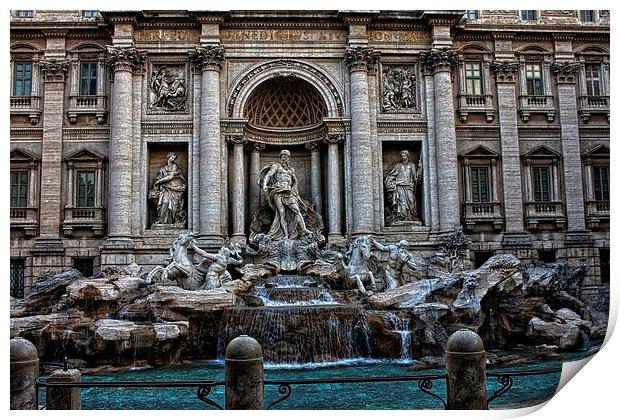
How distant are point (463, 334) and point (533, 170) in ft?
62.3

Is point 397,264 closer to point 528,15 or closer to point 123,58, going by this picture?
point 528,15

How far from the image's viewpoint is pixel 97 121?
25.0 metres

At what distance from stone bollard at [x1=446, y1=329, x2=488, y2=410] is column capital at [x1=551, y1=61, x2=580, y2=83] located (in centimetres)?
2105

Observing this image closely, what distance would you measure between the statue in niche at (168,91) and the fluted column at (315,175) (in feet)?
19.1

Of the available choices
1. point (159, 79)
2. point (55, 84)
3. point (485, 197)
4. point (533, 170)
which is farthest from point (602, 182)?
point (55, 84)

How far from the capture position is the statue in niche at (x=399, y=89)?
25.4 meters

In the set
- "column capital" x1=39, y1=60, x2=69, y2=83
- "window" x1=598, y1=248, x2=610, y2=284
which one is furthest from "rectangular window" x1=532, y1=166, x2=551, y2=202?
"column capital" x1=39, y1=60, x2=69, y2=83

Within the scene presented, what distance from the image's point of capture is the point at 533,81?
87.0 feet

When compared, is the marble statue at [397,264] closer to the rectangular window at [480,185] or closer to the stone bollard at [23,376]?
the rectangular window at [480,185]

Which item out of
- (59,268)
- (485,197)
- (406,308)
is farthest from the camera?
(485,197)

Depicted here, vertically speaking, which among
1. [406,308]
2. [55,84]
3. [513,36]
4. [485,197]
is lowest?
[406,308]

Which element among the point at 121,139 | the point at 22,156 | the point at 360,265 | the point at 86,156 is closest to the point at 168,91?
the point at 121,139

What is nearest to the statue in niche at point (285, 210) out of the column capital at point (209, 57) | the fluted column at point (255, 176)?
the fluted column at point (255, 176)

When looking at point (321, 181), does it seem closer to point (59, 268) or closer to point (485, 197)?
point (485, 197)
